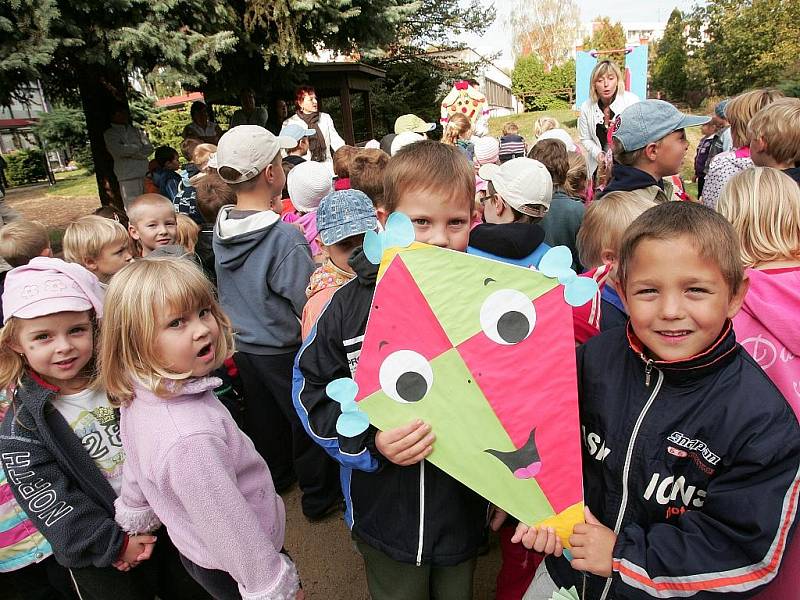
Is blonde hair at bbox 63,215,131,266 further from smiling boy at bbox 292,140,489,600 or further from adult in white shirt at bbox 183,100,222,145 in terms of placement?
adult in white shirt at bbox 183,100,222,145

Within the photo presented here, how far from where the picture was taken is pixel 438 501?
5.28 ft

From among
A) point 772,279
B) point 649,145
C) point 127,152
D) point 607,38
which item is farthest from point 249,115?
point 607,38

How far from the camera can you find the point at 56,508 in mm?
1740

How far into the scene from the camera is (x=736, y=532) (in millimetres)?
1172

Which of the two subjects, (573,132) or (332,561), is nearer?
(332,561)

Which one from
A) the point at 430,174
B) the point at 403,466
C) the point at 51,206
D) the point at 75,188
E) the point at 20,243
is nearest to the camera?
the point at 403,466

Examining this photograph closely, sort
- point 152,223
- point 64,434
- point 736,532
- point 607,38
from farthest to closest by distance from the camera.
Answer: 1. point 607,38
2. point 152,223
3. point 64,434
4. point 736,532

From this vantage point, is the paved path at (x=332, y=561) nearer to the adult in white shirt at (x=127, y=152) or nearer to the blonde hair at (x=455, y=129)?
the blonde hair at (x=455, y=129)

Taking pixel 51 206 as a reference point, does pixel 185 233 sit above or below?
above

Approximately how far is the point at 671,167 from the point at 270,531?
2.85 m

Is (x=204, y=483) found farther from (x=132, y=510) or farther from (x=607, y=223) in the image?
(x=607, y=223)

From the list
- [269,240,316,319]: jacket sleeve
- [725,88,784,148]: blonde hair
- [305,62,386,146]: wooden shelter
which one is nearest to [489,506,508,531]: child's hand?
[269,240,316,319]: jacket sleeve

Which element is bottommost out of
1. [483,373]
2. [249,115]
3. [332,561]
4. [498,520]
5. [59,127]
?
[332,561]

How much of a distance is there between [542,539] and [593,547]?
0.40 ft
